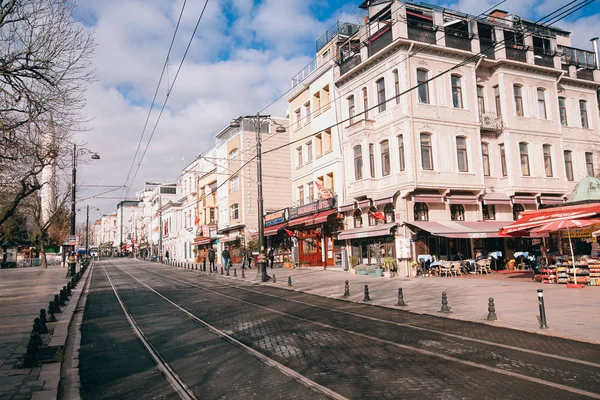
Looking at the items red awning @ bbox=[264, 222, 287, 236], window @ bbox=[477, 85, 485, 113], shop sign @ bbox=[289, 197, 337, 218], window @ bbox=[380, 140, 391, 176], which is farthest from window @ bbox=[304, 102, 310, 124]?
window @ bbox=[477, 85, 485, 113]

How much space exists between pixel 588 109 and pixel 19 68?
1315 inches

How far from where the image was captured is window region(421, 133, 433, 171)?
23562 millimetres

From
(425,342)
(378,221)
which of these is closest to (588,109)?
(378,221)

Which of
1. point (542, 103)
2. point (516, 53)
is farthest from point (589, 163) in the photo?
point (516, 53)

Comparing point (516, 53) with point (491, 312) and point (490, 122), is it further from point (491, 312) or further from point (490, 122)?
point (491, 312)

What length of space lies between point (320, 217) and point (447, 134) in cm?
928

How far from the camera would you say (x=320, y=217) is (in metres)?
28.5

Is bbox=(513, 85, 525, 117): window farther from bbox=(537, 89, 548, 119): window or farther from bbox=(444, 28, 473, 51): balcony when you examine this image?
bbox=(444, 28, 473, 51): balcony

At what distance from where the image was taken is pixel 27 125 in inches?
517

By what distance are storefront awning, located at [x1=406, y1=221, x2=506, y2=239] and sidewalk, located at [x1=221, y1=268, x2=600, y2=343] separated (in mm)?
2322

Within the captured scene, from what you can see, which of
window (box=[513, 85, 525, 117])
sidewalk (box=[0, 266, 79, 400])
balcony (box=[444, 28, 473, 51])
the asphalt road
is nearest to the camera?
the asphalt road

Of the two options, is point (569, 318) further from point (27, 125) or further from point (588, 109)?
point (588, 109)

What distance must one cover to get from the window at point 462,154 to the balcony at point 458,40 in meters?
5.29

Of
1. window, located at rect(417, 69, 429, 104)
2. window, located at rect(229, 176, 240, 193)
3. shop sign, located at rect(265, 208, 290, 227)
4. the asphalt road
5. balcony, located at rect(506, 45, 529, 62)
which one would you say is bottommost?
the asphalt road
